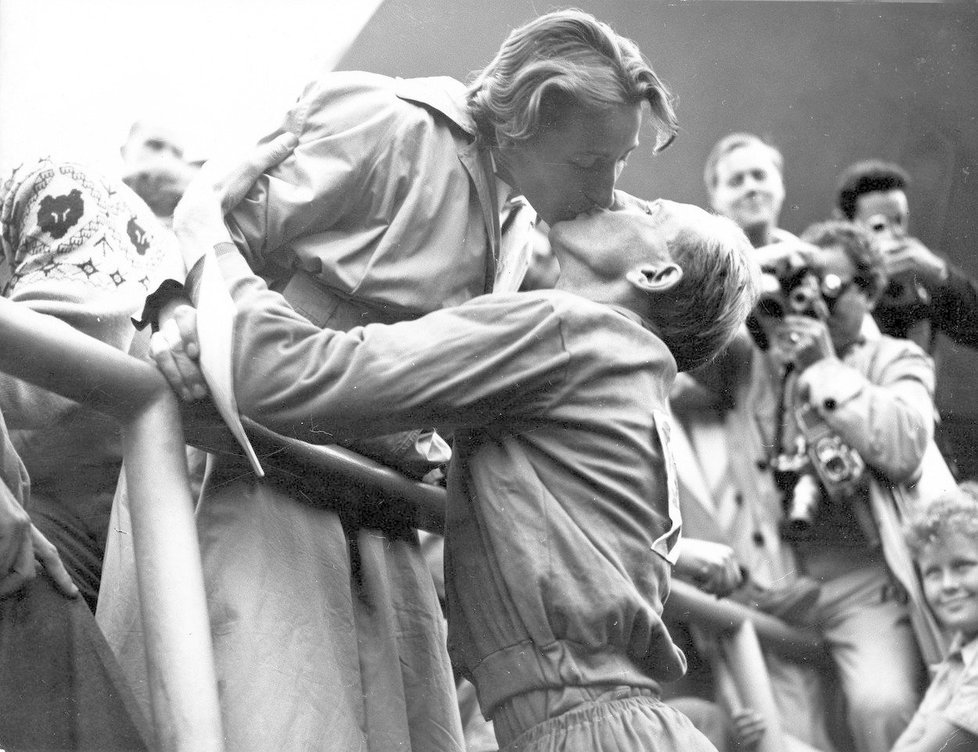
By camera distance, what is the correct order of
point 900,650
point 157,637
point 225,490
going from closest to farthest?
point 157,637 < point 225,490 < point 900,650

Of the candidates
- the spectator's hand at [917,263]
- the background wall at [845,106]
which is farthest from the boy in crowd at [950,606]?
the spectator's hand at [917,263]

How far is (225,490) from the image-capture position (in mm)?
1811

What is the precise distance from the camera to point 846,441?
168 inches

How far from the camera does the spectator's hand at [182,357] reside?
5.57ft

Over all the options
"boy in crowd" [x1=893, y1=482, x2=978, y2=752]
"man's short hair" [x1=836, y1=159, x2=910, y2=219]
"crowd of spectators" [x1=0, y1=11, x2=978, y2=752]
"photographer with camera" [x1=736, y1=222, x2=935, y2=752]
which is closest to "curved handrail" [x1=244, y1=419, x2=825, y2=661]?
"crowd of spectators" [x1=0, y1=11, x2=978, y2=752]

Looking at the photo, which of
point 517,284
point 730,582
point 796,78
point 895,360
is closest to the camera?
point 517,284

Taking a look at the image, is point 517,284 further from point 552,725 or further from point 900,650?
point 900,650

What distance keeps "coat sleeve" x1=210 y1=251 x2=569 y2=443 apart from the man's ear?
0.16 m

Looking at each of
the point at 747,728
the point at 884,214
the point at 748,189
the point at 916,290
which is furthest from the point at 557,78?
the point at 884,214

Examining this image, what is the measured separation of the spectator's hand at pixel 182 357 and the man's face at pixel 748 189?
312cm

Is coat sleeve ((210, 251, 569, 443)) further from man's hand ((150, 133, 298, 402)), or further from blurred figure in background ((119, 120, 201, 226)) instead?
blurred figure in background ((119, 120, 201, 226))

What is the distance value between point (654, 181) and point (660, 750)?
303 centimetres

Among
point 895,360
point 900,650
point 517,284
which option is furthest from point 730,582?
point 895,360

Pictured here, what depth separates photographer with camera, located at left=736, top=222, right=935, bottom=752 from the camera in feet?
13.5
